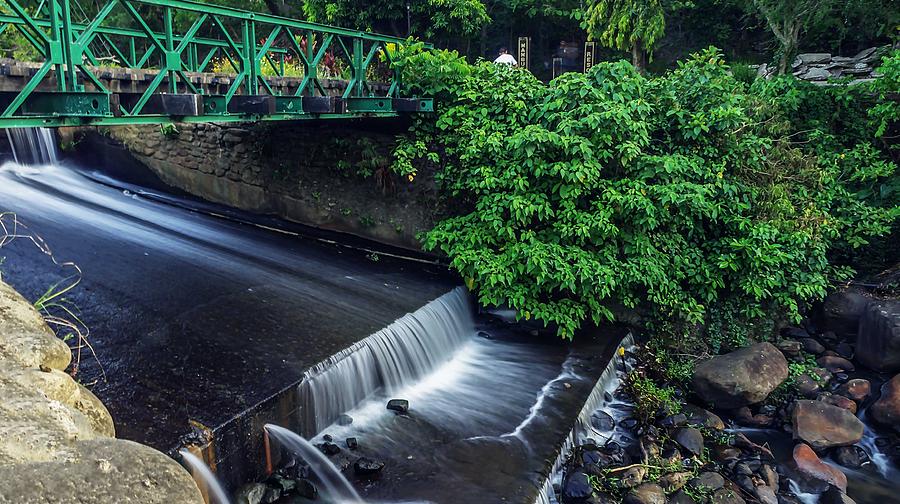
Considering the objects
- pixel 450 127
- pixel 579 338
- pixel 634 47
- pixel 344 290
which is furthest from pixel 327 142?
pixel 634 47

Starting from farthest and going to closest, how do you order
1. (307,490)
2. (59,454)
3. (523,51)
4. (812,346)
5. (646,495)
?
(523,51), (812,346), (646,495), (307,490), (59,454)

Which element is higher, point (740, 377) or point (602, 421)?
point (740, 377)

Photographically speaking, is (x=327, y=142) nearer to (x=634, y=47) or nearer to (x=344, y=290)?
(x=344, y=290)

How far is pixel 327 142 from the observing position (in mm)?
12141

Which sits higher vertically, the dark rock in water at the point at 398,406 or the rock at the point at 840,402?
the dark rock in water at the point at 398,406

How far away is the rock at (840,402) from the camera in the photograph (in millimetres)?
8727

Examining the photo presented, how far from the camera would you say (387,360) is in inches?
311

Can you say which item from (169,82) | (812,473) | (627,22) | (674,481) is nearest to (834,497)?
(812,473)

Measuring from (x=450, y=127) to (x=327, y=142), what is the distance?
2.80 meters

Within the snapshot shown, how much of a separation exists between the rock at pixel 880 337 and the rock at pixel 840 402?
3.53 ft

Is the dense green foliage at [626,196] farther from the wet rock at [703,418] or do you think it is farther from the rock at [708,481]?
the rock at [708,481]

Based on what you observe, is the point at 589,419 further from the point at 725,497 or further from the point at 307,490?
the point at 307,490

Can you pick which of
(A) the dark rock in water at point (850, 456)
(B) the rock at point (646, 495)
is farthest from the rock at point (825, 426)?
(B) the rock at point (646, 495)

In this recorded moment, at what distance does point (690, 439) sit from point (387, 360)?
3.87m
